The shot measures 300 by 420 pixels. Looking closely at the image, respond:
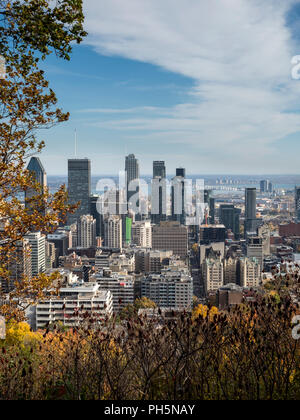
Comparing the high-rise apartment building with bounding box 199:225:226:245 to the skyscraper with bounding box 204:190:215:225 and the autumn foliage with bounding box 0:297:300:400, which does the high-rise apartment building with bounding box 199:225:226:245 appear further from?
the autumn foliage with bounding box 0:297:300:400

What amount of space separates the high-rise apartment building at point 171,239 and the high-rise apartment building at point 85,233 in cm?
429

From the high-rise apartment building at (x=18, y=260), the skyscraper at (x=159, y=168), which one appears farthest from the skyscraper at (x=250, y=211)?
the high-rise apartment building at (x=18, y=260)

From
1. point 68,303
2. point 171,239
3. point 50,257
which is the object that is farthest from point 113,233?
point 68,303

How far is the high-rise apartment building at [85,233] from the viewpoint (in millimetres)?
28391

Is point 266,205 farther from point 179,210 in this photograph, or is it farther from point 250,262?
point 250,262

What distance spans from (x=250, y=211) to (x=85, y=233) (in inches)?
491

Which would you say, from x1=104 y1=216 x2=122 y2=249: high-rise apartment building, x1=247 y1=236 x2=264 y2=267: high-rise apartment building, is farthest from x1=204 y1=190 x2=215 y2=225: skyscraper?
x1=247 y1=236 x2=264 y2=267: high-rise apartment building

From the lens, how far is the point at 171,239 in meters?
27.1

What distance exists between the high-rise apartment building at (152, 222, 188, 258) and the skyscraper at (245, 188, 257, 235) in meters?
7.06

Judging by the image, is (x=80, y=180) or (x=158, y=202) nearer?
(x=158, y=202)

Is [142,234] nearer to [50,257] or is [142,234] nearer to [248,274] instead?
[50,257]

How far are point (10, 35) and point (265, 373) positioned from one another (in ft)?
7.04
